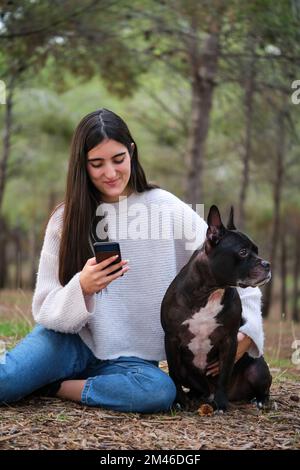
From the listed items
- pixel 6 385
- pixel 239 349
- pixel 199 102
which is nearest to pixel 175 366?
pixel 239 349

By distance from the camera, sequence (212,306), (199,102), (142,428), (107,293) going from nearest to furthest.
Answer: (142,428) → (212,306) → (107,293) → (199,102)

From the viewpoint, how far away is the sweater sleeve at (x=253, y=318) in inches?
135

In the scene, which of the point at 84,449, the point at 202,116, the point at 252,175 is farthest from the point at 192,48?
the point at 84,449

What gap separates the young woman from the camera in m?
3.31

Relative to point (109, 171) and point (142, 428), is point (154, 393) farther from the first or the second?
point (109, 171)

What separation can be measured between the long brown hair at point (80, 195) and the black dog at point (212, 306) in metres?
0.49

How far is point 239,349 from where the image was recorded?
344 cm

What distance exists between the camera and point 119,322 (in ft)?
11.6

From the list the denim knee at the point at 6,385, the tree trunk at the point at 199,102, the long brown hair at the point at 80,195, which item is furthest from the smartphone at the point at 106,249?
the tree trunk at the point at 199,102

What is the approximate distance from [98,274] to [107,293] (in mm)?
504

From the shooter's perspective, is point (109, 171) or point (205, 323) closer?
point (205, 323)

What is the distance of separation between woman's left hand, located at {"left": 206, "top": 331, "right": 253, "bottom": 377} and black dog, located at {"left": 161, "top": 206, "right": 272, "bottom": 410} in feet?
0.09

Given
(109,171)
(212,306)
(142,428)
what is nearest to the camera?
(142,428)

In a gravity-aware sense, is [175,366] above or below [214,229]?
below
